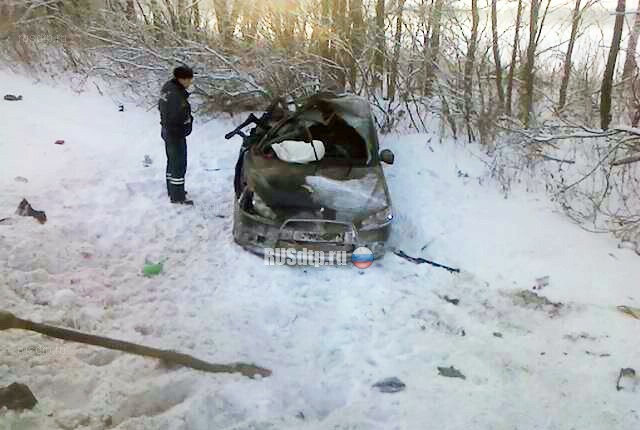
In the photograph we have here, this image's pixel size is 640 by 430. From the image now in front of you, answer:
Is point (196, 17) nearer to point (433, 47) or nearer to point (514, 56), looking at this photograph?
point (433, 47)

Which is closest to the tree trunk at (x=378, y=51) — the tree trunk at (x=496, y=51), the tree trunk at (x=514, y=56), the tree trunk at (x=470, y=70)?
the tree trunk at (x=470, y=70)

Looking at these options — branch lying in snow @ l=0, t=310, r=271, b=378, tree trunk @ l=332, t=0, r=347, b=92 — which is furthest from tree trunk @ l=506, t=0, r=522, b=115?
branch lying in snow @ l=0, t=310, r=271, b=378

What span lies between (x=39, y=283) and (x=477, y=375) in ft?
12.5

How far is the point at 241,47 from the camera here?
9.93 meters

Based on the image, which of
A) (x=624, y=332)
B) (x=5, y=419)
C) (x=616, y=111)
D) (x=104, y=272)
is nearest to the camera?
(x=5, y=419)

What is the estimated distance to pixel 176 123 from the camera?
6527 mm

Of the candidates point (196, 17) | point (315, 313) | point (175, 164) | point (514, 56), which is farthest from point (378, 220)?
point (196, 17)

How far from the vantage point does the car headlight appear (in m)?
5.23

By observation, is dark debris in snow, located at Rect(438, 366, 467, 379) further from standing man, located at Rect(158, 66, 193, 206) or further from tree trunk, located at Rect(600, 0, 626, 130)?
tree trunk, located at Rect(600, 0, 626, 130)

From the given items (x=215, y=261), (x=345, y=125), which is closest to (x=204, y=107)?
(x=345, y=125)

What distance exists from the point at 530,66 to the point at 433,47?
5.43 feet

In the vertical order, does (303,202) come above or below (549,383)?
above

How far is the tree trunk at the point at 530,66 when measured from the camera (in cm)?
890

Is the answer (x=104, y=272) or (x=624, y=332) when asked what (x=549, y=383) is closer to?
(x=624, y=332)
